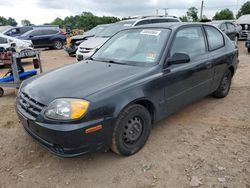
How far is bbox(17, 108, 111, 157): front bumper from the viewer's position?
8.45ft

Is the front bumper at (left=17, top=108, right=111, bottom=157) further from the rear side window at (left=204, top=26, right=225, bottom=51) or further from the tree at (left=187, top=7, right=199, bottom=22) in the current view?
the tree at (left=187, top=7, right=199, bottom=22)

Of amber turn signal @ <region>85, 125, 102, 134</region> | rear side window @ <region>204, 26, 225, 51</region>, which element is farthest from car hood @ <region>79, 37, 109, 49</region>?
amber turn signal @ <region>85, 125, 102, 134</region>

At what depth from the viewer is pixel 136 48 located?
3760 millimetres

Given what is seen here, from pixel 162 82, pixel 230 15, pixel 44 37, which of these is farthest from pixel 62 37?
pixel 230 15

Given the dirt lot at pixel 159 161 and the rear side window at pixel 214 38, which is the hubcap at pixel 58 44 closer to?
the dirt lot at pixel 159 161

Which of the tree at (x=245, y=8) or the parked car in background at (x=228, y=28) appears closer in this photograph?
the parked car in background at (x=228, y=28)

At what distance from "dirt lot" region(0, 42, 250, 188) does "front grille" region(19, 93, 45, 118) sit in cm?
71

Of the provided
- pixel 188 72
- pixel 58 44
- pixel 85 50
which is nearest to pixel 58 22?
pixel 58 44

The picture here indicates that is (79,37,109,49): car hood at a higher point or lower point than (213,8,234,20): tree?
lower

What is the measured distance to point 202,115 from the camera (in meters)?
4.41

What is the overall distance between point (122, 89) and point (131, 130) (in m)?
0.59

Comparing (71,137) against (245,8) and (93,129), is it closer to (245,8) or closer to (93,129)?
(93,129)

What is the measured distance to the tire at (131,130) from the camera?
2.93 metres

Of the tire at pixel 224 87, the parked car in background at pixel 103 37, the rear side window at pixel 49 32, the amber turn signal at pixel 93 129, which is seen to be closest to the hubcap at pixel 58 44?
the rear side window at pixel 49 32
